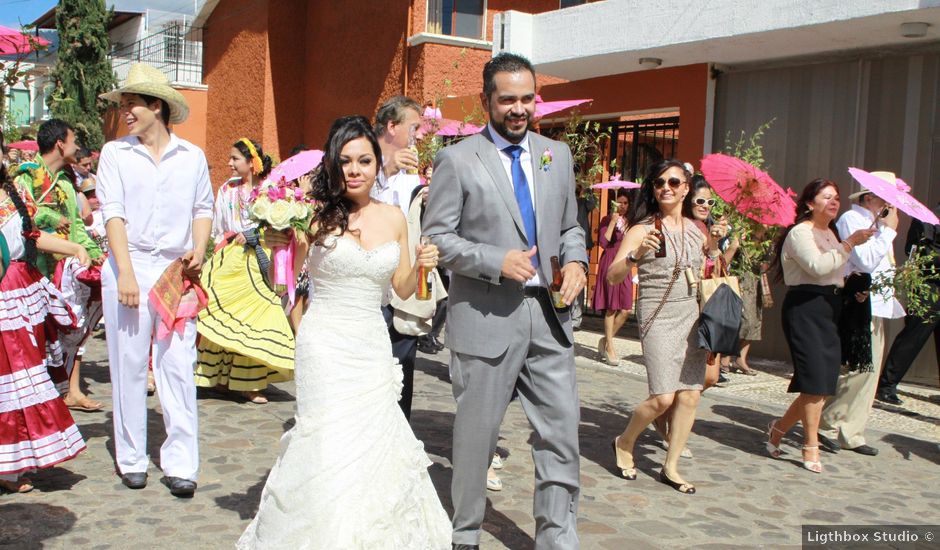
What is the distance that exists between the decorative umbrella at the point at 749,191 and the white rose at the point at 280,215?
3231 mm

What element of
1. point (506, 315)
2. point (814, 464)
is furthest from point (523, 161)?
point (814, 464)

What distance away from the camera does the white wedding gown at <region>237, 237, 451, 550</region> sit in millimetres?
3459

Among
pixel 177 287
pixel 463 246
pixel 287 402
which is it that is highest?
pixel 463 246

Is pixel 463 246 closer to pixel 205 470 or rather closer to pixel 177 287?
pixel 177 287

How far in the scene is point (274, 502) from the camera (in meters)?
3.56

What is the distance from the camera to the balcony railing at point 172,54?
2664 centimetres

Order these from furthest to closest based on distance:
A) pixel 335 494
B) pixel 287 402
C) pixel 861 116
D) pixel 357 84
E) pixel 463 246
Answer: pixel 357 84
pixel 861 116
pixel 287 402
pixel 463 246
pixel 335 494

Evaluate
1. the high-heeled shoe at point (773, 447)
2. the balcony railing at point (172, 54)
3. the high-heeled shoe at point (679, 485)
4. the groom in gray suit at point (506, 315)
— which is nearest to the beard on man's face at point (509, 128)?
the groom in gray suit at point (506, 315)

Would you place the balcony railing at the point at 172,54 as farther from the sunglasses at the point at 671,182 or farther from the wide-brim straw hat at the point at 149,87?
the sunglasses at the point at 671,182

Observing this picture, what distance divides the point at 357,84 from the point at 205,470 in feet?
45.5

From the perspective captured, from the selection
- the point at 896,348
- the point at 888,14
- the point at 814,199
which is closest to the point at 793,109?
the point at 888,14

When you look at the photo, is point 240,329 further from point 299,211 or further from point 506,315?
point 506,315

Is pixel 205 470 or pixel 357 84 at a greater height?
pixel 357 84

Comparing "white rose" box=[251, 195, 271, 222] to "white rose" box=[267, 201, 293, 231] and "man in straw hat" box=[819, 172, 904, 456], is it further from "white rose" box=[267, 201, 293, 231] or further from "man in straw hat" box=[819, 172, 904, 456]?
"man in straw hat" box=[819, 172, 904, 456]
